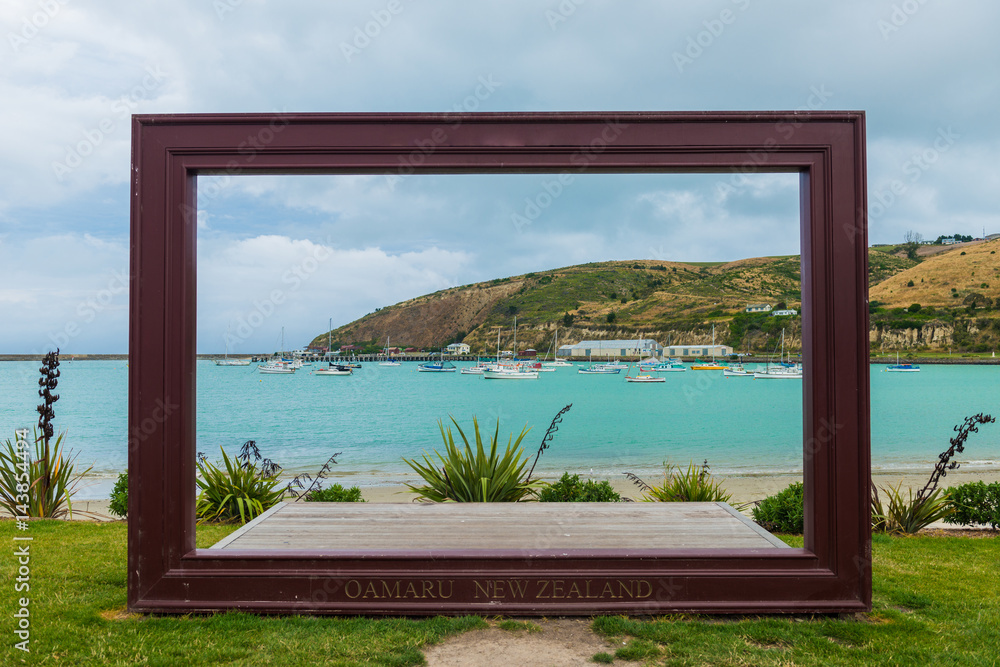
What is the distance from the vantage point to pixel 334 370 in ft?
232

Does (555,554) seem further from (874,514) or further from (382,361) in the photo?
(382,361)

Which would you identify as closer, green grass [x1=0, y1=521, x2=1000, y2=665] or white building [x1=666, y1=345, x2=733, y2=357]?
green grass [x1=0, y1=521, x2=1000, y2=665]

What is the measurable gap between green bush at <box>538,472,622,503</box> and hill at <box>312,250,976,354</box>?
54.7 metres

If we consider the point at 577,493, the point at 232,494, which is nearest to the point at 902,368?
the point at 577,493

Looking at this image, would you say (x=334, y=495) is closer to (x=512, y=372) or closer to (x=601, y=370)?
(x=512, y=372)

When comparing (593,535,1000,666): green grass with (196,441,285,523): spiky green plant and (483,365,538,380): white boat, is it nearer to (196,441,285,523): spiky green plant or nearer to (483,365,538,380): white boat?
(196,441,285,523): spiky green plant

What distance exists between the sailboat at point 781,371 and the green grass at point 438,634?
58.6m

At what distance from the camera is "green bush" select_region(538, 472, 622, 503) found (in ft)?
17.3

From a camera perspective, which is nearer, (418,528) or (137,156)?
(137,156)

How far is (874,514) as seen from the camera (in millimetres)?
5348

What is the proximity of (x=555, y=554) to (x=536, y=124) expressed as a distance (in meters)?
2.19

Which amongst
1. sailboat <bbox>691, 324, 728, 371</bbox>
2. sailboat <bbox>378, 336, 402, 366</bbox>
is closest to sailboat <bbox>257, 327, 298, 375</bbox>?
sailboat <bbox>378, 336, 402, 366</bbox>

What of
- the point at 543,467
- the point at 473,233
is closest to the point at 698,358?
the point at 473,233

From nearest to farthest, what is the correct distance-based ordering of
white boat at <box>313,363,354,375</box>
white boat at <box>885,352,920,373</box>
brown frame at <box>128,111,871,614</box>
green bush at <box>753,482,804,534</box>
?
brown frame at <box>128,111,871,614</box>
green bush at <box>753,482,804,534</box>
white boat at <box>885,352,920,373</box>
white boat at <box>313,363,354,375</box>
